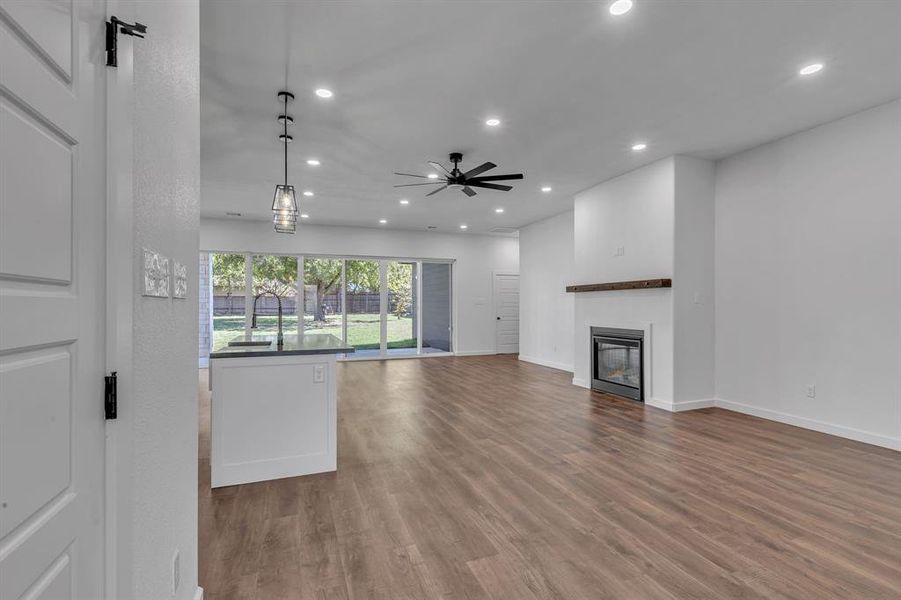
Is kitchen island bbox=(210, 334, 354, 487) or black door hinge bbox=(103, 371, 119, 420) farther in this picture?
kitchen island bbox=(210, 334, 354, 487)

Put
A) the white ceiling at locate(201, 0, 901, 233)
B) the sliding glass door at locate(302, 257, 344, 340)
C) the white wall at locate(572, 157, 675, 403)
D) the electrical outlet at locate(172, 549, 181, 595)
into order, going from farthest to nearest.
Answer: the sliding glass door at locate(302, 257, 344, 340)
the white wall at locate(572, 157, 675, 403)
the white ceiling at locate(201, 0, 901, 233)
the electrical outlet at locate(172, 549, 181, 595)

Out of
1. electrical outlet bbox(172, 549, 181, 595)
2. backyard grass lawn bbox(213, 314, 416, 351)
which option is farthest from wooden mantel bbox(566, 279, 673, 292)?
electrical outlet bbox(172, 549, 181, 595)

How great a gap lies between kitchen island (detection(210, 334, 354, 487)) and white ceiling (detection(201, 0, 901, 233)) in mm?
2073

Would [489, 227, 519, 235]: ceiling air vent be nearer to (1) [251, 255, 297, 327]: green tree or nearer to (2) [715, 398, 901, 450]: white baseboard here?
(1) [251, 255, 297, 327]: green tree

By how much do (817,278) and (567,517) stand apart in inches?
145

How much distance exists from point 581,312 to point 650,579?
468cm

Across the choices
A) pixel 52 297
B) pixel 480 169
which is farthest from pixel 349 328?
pixel 52 297

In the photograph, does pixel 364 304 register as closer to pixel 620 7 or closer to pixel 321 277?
pixel 321 277

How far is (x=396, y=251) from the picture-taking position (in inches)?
365

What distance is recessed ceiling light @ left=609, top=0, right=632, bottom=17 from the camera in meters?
2.37

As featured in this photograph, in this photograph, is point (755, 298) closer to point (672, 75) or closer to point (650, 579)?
point (672, 75)

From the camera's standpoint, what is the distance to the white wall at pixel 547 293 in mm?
7676

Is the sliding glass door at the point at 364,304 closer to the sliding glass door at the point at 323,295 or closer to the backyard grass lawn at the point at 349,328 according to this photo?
the backyard grass lawn at the point at 349,328

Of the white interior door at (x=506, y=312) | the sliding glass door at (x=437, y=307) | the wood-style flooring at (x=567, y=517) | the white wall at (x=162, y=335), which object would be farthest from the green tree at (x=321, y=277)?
the white wall at (x=162, y=335)
